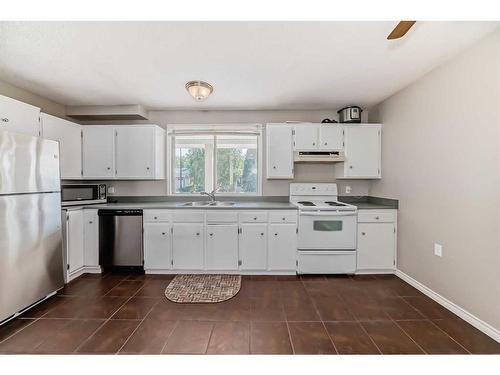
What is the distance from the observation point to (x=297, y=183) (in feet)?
11.5

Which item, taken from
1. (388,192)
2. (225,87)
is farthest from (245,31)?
(388,192)

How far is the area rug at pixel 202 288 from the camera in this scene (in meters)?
2.32

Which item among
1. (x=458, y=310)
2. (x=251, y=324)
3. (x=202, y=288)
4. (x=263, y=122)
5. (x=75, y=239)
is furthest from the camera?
(x=263, y=122)

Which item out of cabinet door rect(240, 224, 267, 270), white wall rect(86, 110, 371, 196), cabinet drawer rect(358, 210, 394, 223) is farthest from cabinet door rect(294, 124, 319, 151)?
cabinet door rect(240, 224, 267, 270)

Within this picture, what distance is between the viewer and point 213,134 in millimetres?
3590

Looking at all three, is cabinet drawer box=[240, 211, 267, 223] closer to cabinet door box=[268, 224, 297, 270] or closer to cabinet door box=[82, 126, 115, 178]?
cabinet door box=[268, 224, 297, 270]

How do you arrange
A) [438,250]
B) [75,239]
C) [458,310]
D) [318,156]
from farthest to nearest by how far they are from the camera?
[318,156] → [75,239] → [438,250] → [458,310]

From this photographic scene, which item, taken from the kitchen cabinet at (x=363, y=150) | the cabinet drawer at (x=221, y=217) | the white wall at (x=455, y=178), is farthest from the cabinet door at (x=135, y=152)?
the white wall at (x=455, y=178)

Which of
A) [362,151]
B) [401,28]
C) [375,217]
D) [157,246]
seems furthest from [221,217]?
[401,28]

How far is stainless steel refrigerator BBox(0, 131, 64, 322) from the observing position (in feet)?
6.25

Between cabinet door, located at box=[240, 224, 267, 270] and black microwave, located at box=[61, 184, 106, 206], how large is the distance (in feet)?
6.87

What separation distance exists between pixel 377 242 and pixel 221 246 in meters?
2.03

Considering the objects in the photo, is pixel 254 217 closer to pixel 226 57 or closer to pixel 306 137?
pixel 306 137
